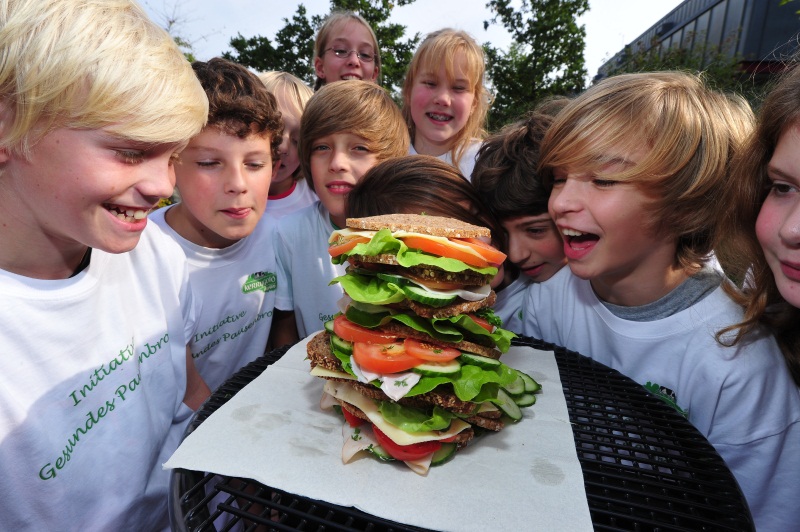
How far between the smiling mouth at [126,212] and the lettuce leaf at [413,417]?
4.43ft

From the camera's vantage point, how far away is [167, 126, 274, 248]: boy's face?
2.62 m

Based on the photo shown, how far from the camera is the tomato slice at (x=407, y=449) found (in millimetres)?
1440

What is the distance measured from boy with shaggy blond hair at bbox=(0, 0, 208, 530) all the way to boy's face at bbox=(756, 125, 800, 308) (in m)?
2.47

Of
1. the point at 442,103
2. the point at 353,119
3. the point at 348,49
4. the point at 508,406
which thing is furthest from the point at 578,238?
the point at 348,49

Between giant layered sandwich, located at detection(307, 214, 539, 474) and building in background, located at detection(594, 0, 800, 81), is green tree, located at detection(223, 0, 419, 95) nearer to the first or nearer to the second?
building in background, located at detection(594, 0, 800, 81)

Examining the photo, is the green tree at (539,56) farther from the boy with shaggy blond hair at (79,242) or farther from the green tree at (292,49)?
the boy with shaggy blond hair at (79,242)

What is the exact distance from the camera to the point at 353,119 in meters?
3.10

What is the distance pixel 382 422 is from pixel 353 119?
2.31 meters

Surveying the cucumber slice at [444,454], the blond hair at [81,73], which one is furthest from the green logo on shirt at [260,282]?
the cucumber slice at [444,454]

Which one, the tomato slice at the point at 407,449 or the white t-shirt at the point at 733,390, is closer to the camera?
the tomato slice at the point at 407,449

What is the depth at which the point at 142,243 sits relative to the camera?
2.31 metres

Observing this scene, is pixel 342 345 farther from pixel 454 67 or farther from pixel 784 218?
pixel 454 67

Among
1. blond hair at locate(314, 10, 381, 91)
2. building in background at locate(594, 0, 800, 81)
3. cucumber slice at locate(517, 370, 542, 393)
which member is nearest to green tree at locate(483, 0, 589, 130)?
building in background at locate(594, 0, 800, 81)

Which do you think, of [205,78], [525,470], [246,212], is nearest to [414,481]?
[525,470]
